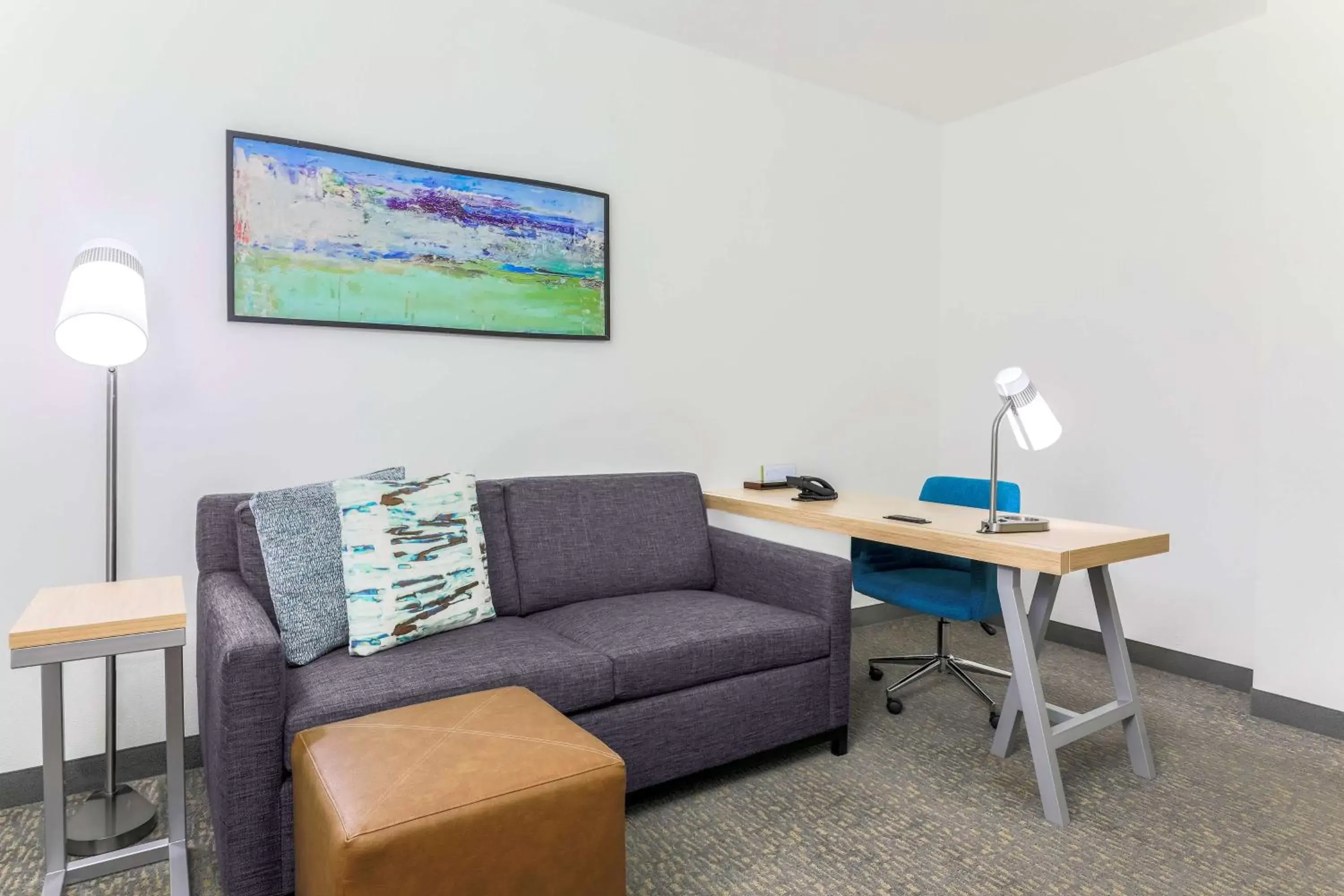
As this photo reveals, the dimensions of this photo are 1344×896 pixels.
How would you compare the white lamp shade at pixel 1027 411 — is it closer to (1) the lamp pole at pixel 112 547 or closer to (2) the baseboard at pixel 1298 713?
(2) the baseboard at pixel 1298 713

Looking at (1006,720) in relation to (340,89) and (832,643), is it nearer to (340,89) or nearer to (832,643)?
(832,643)

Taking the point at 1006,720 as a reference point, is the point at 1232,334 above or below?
above

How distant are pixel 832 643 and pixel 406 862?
157 cm

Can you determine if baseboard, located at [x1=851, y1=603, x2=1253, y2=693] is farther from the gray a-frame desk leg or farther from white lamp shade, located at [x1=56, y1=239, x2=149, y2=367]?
white lamp shade, located at [x1=56, y1=239, x2=149, y2=367]

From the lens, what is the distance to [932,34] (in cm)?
336

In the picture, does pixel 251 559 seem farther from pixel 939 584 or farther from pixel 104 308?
pixel 939 584

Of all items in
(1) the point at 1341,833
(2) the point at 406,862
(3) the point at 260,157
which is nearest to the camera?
(2) the point at 406,862

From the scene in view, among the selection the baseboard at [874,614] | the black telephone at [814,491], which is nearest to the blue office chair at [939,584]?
the black telephone at [814,491]

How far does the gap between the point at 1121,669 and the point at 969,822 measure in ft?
2.47

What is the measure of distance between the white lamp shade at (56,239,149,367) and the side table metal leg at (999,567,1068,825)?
2.41 m

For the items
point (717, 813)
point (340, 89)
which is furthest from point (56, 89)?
point (717, 813)

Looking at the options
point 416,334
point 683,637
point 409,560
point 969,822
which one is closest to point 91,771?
point 409,560

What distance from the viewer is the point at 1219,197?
3.34 metres

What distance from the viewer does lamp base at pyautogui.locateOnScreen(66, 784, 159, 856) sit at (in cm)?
205
